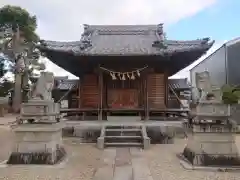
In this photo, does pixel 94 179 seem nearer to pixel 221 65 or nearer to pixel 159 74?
pixel 159 74

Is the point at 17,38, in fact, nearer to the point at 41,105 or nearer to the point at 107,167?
the point at 41,105

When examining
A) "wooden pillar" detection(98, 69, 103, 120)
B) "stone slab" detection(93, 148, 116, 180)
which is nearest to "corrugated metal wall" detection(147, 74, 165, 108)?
"wooden pillar" detection(98, 69, 103, 120)

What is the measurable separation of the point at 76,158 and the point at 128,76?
679cm

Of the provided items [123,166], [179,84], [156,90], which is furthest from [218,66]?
[123,166]

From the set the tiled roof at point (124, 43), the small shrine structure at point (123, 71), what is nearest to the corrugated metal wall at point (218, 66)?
the tiled roof at point (124, 43)

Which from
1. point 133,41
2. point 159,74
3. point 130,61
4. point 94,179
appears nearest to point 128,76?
point 130,61

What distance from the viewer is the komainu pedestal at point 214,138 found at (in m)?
7.70

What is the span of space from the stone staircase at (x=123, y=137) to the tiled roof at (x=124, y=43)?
380cm

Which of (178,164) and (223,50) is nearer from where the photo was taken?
(178,164)

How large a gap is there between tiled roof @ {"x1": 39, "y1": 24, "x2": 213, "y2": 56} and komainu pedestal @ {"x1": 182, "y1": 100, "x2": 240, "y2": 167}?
582 cm

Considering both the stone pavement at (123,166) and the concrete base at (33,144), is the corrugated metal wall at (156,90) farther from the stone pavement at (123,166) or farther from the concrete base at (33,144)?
the concrete base at (33,144)

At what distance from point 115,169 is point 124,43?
10.2 metres

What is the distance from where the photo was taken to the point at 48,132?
7.91 metres

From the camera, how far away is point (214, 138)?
A: 25.6 feet
